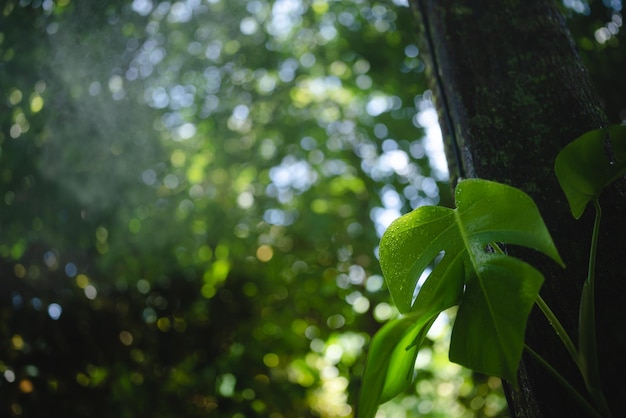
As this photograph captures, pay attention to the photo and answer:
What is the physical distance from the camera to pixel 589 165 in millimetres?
796

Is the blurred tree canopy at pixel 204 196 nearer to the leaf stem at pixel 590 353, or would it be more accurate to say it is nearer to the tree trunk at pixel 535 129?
the tree trunk at pixel 535 129

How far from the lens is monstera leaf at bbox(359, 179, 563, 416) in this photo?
0.69m

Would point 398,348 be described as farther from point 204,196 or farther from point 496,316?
point 204,196

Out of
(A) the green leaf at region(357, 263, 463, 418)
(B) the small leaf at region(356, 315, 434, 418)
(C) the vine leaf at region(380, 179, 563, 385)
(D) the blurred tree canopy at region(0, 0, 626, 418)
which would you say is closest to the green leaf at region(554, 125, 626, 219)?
(C) the vine leaf at region(380, 179, 563, 385)

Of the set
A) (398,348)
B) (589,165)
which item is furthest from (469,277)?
(589,165)

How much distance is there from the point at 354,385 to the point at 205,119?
1.93 m

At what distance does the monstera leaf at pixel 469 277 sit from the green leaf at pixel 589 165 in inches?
5.1

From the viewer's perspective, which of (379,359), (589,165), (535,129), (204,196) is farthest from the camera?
(204,196)

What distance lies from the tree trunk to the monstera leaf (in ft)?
0.77

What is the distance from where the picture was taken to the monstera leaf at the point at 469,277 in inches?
27.2

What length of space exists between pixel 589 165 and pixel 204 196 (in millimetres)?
2838

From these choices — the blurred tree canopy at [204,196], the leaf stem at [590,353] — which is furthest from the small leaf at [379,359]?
the blurred tree canopy at [204,196]

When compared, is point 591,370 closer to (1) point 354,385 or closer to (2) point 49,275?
(1) point 354,385

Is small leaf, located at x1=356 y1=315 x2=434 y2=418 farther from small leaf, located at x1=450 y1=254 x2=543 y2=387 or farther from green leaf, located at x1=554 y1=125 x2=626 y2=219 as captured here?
green leaf, located at x1=554 y1=125 x2=626 y2=219
